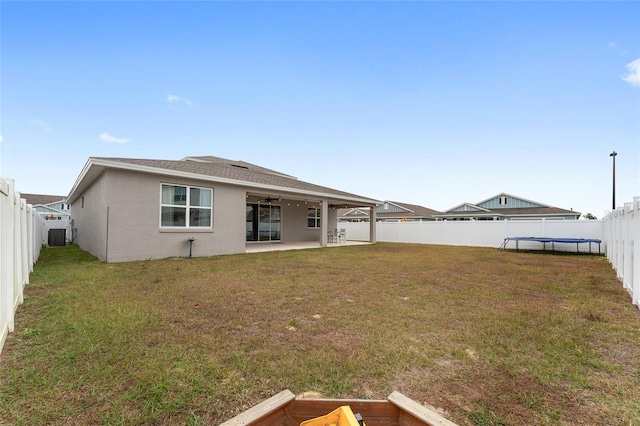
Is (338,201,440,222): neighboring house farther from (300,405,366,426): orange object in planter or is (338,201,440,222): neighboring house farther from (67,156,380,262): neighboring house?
(300,405,366,426): orange object in planter

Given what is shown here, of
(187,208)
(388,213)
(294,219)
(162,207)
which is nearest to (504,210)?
(388,213)

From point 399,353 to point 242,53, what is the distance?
1161cm

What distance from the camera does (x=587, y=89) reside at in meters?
9.42

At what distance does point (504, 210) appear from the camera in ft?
97.8

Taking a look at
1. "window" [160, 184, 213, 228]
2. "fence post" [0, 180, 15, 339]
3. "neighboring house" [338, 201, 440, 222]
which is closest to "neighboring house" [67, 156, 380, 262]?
"window" [160, 184, 213, 228]

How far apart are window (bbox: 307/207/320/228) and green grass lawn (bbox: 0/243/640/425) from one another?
1286 cm

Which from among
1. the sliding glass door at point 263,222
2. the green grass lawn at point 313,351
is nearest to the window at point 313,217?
the sliding glass door at point 263,222

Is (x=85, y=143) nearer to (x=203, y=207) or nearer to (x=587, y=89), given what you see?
(x=203, y=207)

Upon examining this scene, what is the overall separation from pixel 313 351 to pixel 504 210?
1328 inches

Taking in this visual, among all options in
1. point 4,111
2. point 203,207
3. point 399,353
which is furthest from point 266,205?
point 399,353

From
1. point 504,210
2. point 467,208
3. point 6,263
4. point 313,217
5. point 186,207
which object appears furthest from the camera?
point 467,208

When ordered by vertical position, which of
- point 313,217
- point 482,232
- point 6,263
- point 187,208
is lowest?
point 482,232

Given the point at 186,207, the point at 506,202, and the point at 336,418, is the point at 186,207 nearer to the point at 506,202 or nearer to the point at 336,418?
the point at 336,418

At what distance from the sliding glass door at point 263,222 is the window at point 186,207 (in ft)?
16.2
